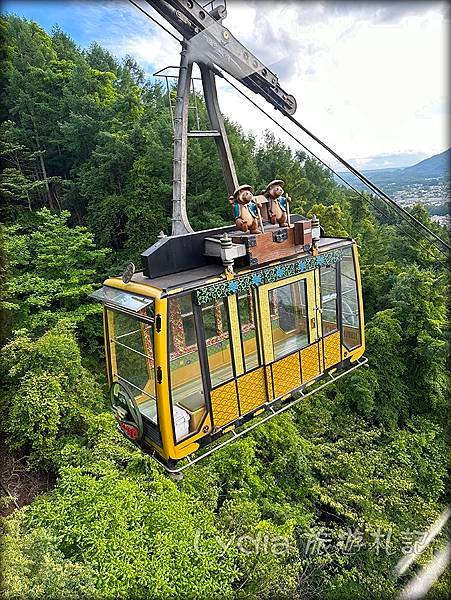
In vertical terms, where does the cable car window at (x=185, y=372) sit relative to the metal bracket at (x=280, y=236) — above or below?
below

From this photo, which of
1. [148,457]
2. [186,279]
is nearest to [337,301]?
[186,279]

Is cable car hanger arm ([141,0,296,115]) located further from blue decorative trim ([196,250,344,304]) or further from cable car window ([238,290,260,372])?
cable car window ([238,290,260,372])

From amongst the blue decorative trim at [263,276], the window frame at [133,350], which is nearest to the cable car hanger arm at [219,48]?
the blue decorative trim at [263,276]

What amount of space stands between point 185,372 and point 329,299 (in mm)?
1967

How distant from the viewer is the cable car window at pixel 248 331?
369 centimetres

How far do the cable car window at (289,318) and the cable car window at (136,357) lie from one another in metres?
1.28

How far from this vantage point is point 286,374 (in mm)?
4055

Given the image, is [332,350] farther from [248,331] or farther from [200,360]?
[200,360]

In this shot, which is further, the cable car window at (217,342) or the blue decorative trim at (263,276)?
the cable car window at (217,342)

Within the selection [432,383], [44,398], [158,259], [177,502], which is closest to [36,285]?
[44,398]

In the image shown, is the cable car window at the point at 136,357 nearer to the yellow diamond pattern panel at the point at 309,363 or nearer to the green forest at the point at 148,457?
the yellow diamond pattern panel at the point at 309,363

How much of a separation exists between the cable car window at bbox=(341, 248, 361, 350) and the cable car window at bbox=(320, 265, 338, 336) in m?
0.13

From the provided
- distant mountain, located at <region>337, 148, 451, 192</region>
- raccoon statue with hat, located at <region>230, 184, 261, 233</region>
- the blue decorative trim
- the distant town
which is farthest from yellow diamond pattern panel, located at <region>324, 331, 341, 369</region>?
the distant town

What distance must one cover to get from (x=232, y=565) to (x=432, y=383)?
7.40m
